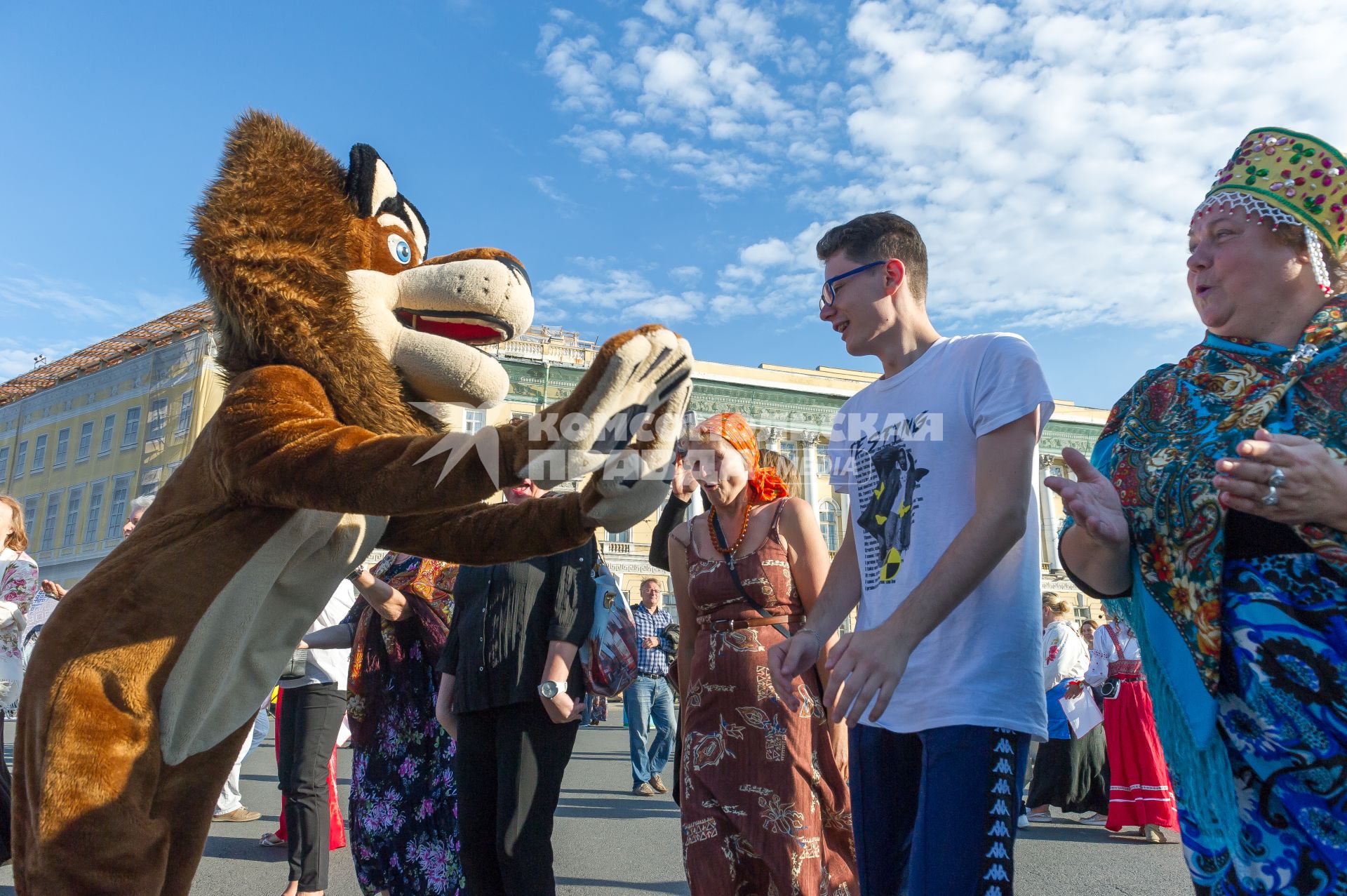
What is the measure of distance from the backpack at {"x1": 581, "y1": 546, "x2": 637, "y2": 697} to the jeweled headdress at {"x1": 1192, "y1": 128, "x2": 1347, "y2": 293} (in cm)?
238

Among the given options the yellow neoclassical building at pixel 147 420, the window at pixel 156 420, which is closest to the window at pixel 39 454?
the yellow neoclassical building at pixel 147 420

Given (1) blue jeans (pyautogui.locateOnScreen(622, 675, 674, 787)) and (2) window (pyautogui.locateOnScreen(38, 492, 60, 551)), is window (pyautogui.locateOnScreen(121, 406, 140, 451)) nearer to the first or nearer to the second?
(2) window (pyautogui.locateOnScreen(38, 492, 60, 551))

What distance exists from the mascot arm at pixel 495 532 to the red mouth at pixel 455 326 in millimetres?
408

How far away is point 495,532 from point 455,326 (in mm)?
499

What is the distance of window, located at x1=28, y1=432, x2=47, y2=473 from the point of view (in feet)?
132

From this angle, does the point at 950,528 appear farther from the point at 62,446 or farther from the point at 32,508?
the point at 32,508

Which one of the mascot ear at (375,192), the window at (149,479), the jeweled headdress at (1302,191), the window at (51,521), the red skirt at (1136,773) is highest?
the window at (149,479)

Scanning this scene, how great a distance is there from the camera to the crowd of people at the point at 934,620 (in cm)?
172

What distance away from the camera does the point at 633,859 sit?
5.68 m

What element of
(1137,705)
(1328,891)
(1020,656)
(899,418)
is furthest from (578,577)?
(1137,705)

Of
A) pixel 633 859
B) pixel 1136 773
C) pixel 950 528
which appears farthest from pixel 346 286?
pixel 1136 773

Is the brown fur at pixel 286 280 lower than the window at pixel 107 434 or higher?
lower

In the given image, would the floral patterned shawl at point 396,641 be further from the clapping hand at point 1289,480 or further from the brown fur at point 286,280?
the clapping hand at point 1289,480

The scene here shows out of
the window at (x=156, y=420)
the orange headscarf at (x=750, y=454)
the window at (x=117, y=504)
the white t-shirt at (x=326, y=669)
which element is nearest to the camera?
the orange headscarf at (x=750, y=454)
